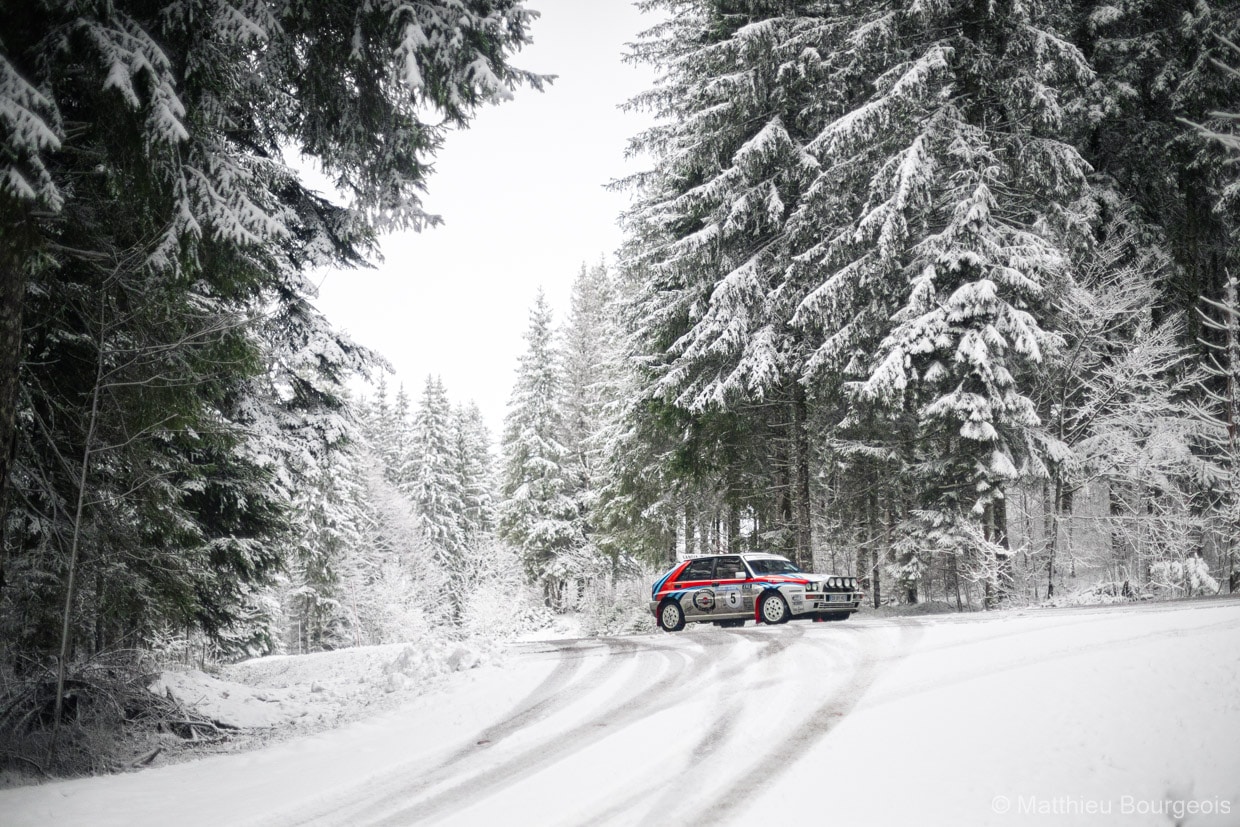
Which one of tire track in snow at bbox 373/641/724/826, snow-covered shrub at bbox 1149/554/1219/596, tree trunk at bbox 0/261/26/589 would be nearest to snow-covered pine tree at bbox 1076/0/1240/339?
snow-covered shrub at bbox 1149/554/1219/596

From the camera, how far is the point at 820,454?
2028cm

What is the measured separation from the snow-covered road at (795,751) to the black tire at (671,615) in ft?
22.8

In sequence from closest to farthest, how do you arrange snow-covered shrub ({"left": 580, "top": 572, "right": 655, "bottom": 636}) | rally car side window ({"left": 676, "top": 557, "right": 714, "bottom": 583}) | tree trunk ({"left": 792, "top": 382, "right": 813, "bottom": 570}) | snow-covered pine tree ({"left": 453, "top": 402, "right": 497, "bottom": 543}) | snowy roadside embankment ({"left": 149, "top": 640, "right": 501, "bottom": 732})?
snowy roadside embankment ({"left": 149, "top": 640, "right": 501, "bottom": 732}) → rally car side window ({"left": 676, "top": 557, "right": 714, "bottom": 583}) → tree trunk ({"left": 792, "top": 382, "right": 813, "bottom": 570}) → snow-covered shrub ({"left": 580, "top": 572, "right": 655, "bottom": 636}) → snow-covered pine tree ({"left": 453, "top": 402, "right": 497, "bottom": 543})

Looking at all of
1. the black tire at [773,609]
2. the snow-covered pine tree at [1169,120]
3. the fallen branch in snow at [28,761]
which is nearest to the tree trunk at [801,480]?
the black tire at [773,609]

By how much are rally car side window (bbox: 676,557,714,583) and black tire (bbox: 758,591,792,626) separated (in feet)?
4.67

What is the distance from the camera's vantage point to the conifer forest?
6.65 meters

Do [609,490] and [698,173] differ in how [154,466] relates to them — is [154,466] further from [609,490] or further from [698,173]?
[609,490]

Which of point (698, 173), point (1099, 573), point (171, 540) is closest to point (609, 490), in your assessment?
point (698, 173)

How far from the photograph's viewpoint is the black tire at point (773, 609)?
14.7 meters

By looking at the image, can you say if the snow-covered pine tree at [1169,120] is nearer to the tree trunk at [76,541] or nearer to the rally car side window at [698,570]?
the rally car side window at [698,570]

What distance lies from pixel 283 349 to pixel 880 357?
39.4ft

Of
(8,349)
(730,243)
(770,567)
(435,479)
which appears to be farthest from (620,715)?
(435,479)

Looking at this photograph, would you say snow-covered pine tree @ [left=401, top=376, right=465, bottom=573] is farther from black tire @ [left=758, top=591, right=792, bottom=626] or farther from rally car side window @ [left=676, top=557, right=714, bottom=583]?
black tire @ [left=758, top=591, right=792, bottom=626]

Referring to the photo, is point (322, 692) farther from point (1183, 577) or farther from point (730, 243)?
point (1183, 577)
